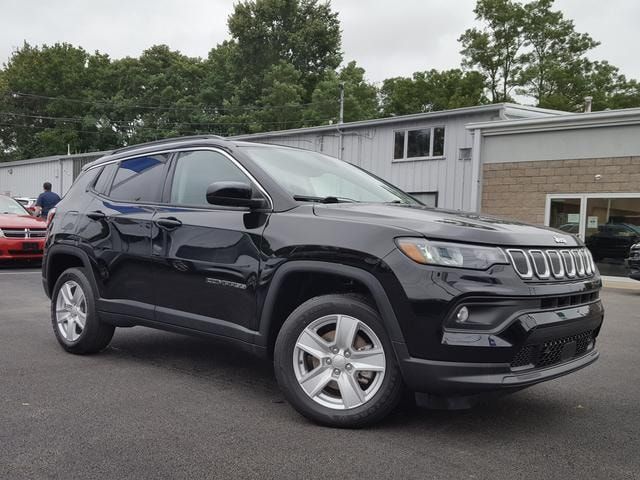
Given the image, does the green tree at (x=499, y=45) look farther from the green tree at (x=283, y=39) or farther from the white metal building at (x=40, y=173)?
the white metal building at (x=40, y=173)

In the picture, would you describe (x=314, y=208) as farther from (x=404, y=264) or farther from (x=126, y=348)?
(x=126, y=348)

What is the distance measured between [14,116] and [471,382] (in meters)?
62.3

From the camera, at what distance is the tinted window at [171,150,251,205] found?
4.39 m

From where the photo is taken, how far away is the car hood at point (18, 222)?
11805 mm

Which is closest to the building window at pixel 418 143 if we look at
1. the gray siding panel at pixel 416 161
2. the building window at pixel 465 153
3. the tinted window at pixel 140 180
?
the gray siding panel at pixel 416 161

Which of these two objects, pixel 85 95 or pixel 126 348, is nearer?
pixel 126 348

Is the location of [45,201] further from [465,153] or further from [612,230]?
[612,230]

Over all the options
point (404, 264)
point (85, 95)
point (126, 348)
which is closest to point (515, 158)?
point (126, 348)

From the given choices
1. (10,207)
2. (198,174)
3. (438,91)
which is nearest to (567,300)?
(198,174)

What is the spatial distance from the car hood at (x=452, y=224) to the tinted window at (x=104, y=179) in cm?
231

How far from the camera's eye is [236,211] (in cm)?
413

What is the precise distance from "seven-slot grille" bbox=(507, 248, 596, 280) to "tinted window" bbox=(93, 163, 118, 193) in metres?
3.49

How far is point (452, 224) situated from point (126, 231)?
2583mm

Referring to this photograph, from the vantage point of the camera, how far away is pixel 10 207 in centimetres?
1309
